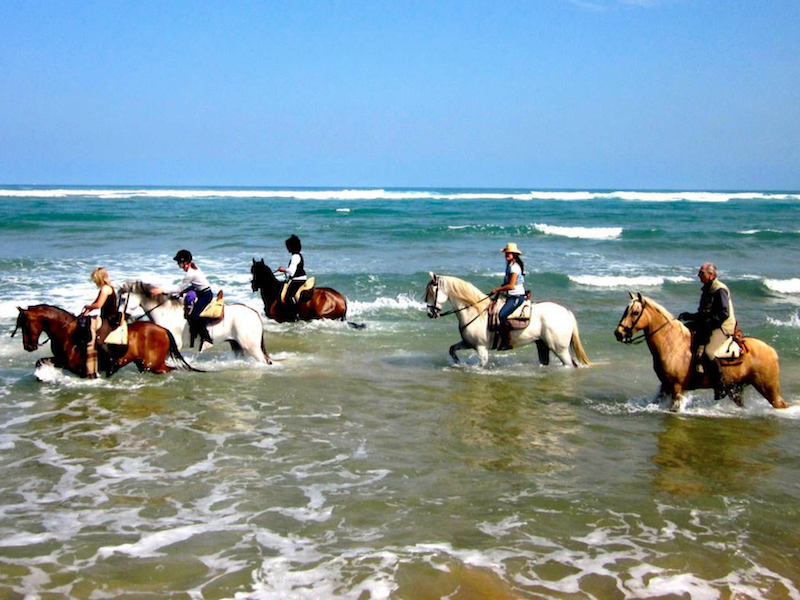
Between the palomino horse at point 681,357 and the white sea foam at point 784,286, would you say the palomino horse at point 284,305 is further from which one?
the white sea foam at point 784,286

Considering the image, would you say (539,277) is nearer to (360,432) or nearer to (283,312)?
(283,312)

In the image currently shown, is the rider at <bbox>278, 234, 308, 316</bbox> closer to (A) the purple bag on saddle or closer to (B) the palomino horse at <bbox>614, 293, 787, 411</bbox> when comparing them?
(A) the purple bag on saddle

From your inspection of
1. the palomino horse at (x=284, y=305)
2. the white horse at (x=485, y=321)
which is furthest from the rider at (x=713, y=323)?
the palomino horse at (x=284, y=305)

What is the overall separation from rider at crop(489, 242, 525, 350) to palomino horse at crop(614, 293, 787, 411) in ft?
7.59

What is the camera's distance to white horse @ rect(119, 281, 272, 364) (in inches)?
421

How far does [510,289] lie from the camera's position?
11055mm

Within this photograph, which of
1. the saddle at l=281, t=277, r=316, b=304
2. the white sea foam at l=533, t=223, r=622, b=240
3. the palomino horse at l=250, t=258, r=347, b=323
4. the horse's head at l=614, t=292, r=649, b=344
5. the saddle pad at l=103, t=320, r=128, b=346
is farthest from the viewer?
the white sea foam at l=533, t=223, r=622, b=240

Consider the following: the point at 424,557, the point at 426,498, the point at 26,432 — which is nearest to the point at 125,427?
the point at 26,432

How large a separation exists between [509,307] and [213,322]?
4.42 m

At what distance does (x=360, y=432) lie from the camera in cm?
834

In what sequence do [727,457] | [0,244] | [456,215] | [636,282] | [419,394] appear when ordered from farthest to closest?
[456,215] < [0,244] < [636,282] < [419,394] < [727,457]

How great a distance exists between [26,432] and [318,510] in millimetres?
3929

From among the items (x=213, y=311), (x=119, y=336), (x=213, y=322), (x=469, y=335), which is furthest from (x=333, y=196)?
(x=119, y=336)

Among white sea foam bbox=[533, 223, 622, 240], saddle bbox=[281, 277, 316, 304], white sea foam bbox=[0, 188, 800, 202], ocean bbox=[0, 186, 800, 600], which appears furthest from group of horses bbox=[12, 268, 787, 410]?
white sea foam bbox=[0, 188, 800, 202]
